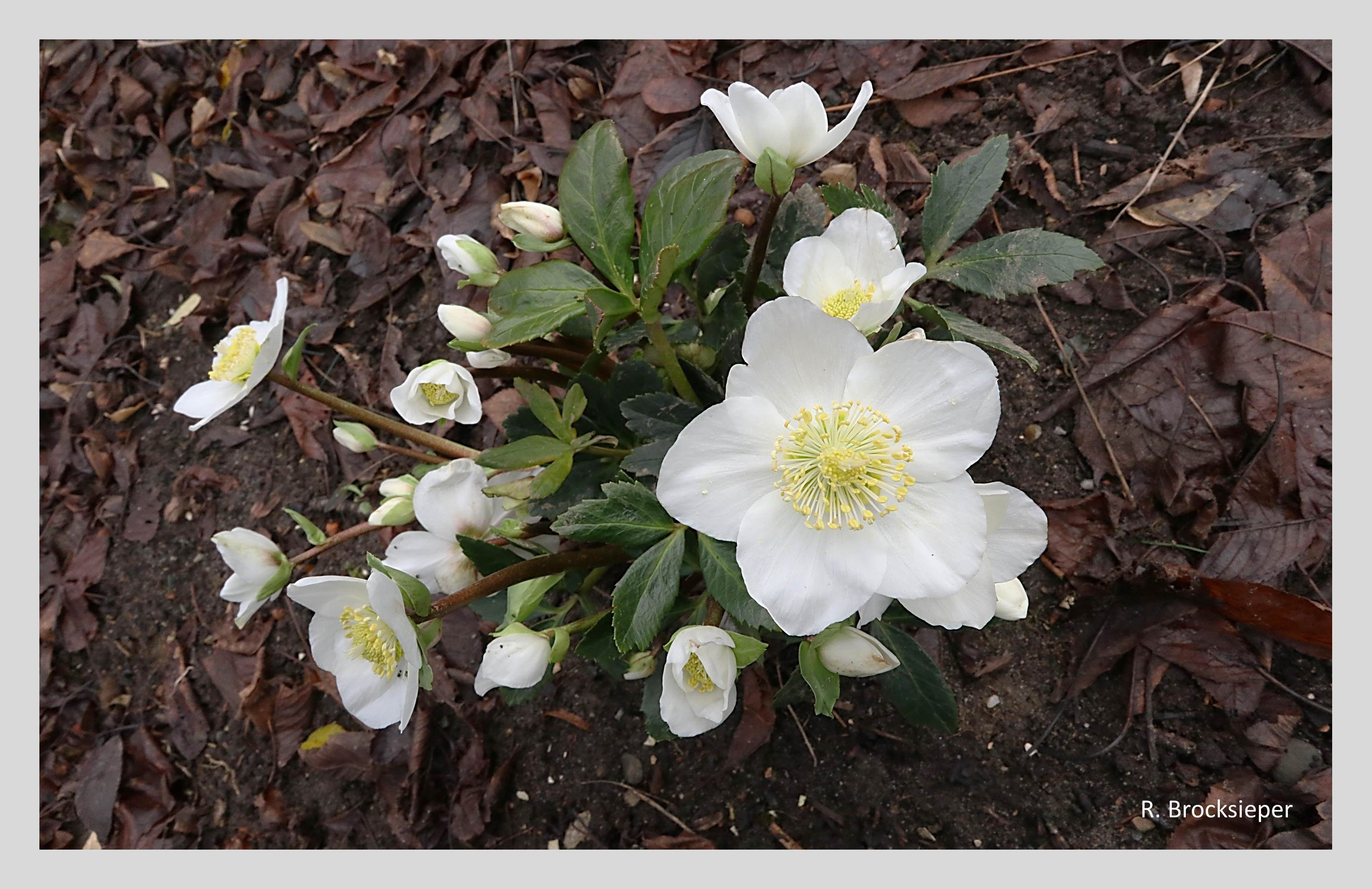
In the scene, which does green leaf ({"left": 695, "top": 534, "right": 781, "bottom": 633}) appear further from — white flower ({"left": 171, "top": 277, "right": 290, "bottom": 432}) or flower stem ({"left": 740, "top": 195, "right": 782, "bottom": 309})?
white flower ({"left": 171, "top": 277, "right": 290, "bottom": 432})

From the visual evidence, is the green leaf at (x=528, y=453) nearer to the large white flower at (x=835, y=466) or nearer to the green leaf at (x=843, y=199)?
the large white flower at (x=835, y=466)

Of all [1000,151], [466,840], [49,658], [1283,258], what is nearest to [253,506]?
[49,658]

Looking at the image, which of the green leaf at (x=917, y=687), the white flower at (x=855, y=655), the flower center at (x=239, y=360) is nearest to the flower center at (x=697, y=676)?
the white flower at (x=855, y=655)

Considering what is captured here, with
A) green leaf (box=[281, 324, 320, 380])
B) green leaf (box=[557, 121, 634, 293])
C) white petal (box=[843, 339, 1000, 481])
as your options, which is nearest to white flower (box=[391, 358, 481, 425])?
green leaf (box=[281, 324, 320, 380])

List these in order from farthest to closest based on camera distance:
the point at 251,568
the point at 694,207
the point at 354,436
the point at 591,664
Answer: the point at 591,664 → the point at 354,436 → the point at 251,568 → the point at 694,207

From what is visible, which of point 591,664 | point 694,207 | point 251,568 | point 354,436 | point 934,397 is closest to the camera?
point 934,397

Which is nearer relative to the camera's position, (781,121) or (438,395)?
(781,121)

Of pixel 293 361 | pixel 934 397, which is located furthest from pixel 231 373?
pixel 934 397

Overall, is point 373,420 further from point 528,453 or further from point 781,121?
point 781,121
